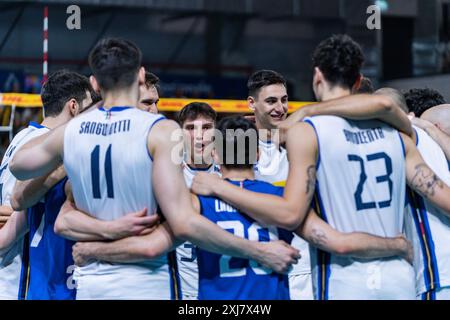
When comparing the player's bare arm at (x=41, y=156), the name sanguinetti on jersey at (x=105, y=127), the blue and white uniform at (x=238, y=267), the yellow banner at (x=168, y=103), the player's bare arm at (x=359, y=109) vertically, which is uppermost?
the yellow banner at (x=168, y=103)

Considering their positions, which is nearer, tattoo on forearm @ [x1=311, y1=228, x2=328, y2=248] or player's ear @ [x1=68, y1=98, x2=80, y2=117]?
tattoo on forearm @ [x1=311, y1=228, x2=328, y2=248]

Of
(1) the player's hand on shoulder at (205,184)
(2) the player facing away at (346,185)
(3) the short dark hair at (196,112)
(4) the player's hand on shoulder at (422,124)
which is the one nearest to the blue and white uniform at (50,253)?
(1) the player's hand on shoulder at (205,184)

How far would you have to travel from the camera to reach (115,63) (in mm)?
4398

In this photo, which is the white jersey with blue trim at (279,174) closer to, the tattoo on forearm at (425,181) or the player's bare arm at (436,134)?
the player's bare arm at (436,134)

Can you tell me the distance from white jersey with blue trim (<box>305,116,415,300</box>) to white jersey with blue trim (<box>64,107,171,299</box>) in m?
0.91

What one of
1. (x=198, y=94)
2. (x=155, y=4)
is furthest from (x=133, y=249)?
(x=155, y=4)

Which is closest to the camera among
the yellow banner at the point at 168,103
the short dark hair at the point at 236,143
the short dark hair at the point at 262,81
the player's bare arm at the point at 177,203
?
the player's bare arm at the point at 177,203

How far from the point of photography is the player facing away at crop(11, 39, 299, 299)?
4250 mm

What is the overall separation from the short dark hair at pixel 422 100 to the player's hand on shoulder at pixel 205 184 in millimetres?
2181

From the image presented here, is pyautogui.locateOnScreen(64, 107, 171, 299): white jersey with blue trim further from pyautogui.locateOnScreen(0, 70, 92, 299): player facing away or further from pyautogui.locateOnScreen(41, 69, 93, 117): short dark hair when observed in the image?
pyautogui.locateOnScreen(41, 69, 93, 117): short dark hair

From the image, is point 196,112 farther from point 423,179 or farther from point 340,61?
point 423,179

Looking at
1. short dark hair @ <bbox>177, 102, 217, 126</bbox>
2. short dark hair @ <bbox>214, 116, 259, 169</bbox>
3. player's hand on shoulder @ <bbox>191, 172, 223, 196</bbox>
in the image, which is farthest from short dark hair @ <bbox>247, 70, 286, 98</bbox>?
player's hand on shoulder @ <bbox>191, 172, 223, 196</bbox>

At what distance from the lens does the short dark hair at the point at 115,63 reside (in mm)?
4410

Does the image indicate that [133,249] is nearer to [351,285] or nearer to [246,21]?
[351,285]
